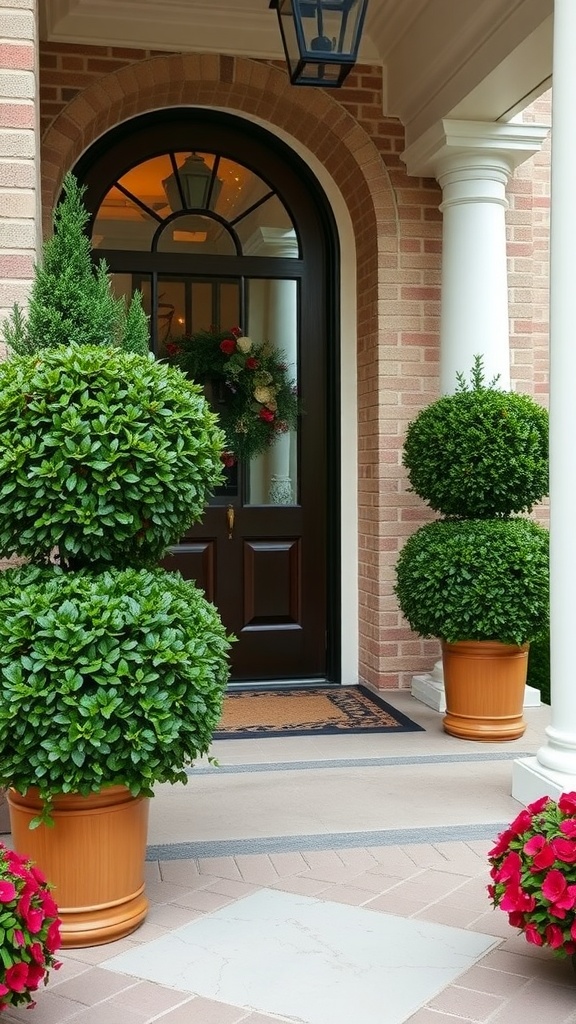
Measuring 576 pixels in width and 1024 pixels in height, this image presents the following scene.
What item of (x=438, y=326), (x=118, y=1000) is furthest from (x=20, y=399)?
(x=438, y=326)

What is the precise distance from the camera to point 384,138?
5926 mm

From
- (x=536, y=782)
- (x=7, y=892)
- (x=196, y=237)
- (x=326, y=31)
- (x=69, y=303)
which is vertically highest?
(x=326, y=31)

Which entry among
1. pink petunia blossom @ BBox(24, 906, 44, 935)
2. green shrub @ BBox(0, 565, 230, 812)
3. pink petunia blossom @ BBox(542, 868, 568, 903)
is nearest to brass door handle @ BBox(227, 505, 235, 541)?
green shrub @ BBox(0, 565, 230, 812)

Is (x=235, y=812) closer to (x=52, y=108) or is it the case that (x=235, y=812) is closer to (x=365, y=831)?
(x=365, y=831)

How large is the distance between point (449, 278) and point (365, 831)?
125 inches

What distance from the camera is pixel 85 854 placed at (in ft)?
8.86

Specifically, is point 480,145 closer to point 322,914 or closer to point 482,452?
point 482,452

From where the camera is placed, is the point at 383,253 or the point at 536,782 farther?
the point at 383,253

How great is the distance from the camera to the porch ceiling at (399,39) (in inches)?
194

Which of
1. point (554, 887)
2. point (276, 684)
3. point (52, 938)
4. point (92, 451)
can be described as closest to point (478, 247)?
point (276, 684)

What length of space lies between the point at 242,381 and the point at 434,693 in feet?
7.00

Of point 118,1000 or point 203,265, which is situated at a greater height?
point 203,265

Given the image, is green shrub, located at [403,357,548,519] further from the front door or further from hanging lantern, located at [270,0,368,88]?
hanging lantern, located at [270,0,368,88]

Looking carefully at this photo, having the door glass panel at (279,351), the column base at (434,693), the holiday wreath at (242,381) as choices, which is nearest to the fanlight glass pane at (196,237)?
the door glass panel at (279,351)
